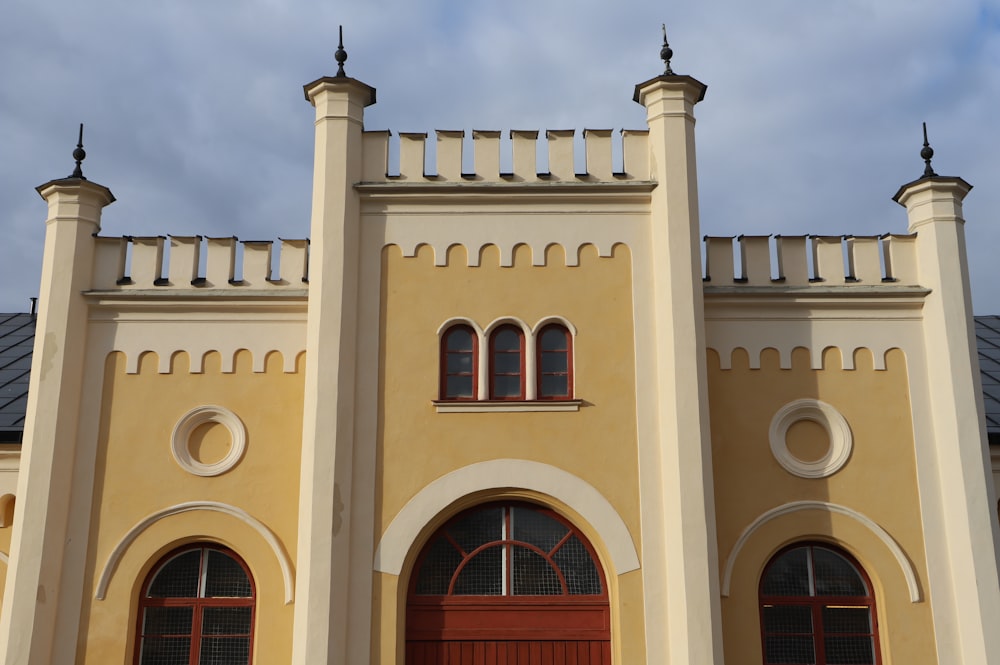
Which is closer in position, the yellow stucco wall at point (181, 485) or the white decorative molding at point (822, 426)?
the yellow stucco wall at point (181, 485)

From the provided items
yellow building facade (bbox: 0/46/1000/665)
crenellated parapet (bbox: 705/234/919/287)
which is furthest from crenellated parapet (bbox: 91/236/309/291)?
crenellated parapet (bbox: 705/234/919/287)

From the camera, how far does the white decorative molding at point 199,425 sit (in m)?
14.4

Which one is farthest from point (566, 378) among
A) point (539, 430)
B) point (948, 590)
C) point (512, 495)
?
point (948, 590)

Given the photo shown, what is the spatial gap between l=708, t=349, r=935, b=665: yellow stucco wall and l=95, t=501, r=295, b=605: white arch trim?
555 cm

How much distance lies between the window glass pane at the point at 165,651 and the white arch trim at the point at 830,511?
688 cm

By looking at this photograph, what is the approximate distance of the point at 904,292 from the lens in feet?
48.9

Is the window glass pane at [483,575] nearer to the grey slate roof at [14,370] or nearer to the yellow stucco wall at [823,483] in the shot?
the yellow stucco wall at [823,483]

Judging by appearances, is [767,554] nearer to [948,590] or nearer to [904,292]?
[948,590]

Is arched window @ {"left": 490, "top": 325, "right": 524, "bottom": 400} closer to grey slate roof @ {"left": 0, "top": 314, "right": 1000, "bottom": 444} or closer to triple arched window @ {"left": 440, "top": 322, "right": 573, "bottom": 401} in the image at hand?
triple arched window @ {"left": 440, "top": 322, "right": 573, "bottom": 401}

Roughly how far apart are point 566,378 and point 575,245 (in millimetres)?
1825

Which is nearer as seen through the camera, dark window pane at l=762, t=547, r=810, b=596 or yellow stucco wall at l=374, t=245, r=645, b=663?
yellow stucco wall at l=374, t=245, r=645, b=663

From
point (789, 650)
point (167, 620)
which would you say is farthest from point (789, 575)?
point (167, 620)

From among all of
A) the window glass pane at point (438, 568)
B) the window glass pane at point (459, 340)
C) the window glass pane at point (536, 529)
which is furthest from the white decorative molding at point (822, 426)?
the window glass pane at point (438, 568)

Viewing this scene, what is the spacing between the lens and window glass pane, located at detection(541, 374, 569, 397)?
14.3 metres
